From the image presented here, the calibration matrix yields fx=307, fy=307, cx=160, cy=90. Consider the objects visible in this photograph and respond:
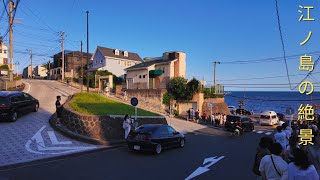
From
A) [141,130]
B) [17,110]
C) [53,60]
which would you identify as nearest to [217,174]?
[141,130]

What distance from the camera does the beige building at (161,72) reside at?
45.1 meters

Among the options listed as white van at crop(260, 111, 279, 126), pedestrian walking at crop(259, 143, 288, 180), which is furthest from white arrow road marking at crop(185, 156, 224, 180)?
white van at crop(260, 111, 279, 126)

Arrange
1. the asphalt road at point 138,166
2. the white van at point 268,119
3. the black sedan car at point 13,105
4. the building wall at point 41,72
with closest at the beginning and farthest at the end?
the asphalt road at point 138,166 < the black sedan car at point 13,105 < the white van at point 268,119 < the building wall at point 41,72

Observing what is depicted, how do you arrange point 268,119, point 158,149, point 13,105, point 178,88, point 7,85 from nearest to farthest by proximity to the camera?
point 158,149 < point 13,105 < point 7,85 < point 268,119 < point 178,88

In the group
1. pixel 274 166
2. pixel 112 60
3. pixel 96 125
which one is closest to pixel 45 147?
pixel 96 125

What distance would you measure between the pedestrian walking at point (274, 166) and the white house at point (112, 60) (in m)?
58.9

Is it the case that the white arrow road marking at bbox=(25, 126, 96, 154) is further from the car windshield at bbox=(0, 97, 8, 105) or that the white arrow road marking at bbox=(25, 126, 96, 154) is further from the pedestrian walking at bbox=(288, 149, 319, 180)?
the pedestrian walking at bbox=(288, 149, 319, 180)

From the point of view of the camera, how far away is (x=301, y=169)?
5055 millimetres

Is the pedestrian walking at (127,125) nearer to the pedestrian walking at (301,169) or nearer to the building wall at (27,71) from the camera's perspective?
the pedestrian walking at (301,169)

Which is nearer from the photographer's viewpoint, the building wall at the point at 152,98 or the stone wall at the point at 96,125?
the stone wall at the point at 96,125

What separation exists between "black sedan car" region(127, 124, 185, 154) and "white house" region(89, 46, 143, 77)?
48492mm

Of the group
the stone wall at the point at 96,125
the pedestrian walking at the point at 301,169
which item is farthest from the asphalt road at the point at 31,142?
the pedestrian walking at the point at 301,169

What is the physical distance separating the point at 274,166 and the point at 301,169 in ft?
1.95

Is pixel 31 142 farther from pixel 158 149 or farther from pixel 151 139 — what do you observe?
pixel 158 149
